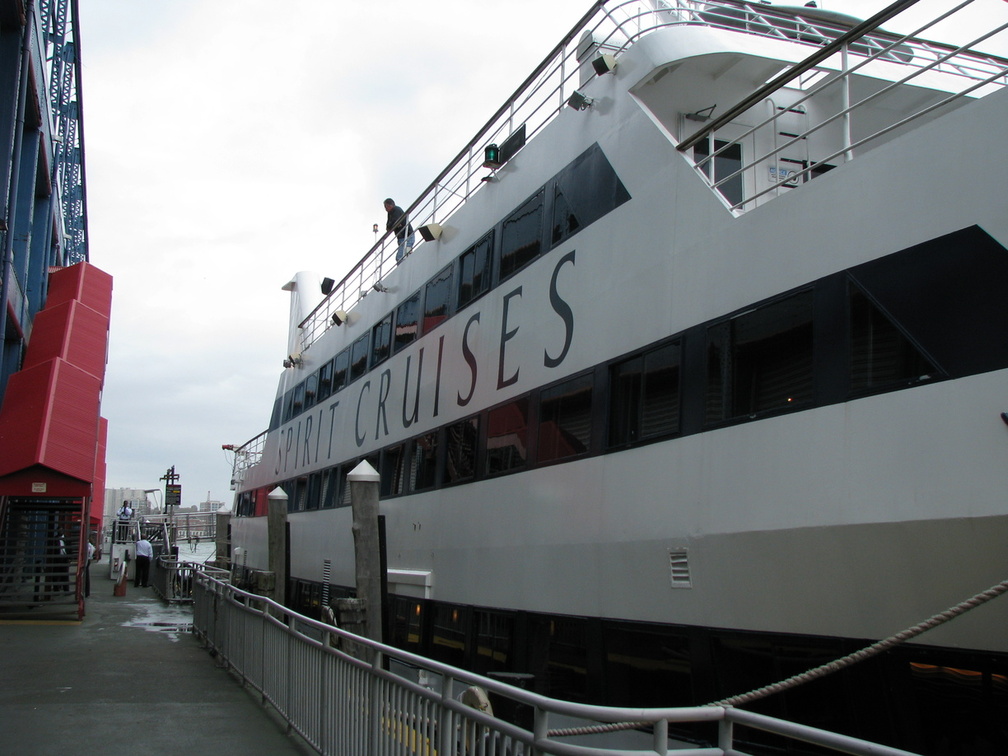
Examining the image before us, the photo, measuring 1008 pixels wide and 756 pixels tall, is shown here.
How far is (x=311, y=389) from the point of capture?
18422 mm

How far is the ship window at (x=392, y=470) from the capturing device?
1177cm

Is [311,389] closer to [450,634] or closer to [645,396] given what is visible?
[450,634]

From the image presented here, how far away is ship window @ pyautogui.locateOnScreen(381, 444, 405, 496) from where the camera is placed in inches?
464

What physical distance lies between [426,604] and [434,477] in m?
1.44

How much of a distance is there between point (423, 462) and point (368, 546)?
1915 millimetres

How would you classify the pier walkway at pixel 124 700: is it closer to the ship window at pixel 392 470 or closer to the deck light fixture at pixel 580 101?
the ship window at pixel 392 470

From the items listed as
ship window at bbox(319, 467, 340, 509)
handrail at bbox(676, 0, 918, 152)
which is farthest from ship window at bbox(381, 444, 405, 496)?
handrail at bbox(676, 0, 918, 152)

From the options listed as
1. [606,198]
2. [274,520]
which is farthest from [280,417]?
[606,198]

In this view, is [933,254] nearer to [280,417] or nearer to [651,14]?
[651,14]

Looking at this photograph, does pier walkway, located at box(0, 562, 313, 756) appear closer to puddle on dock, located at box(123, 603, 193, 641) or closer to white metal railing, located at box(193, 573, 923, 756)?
white metal railing, located at box(193, 573, 923, 756)

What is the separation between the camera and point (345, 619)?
8.55m

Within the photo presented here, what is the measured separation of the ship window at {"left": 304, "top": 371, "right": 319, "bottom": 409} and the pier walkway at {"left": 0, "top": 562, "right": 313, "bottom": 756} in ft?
18.0

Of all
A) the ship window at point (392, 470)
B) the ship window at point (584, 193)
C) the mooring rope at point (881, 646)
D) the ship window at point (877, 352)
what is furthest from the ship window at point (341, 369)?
the mooring rope at point (881, 646)

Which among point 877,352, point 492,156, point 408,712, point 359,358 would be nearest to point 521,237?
point 492,156
